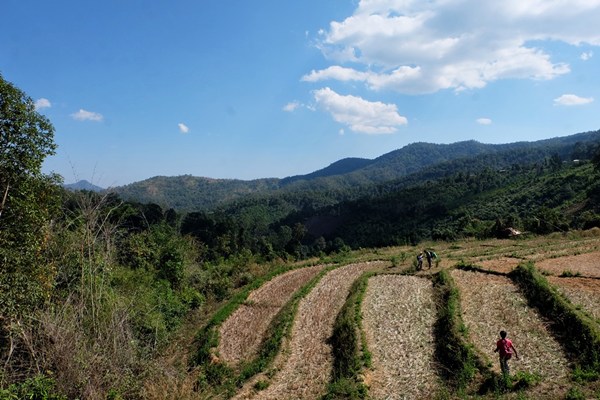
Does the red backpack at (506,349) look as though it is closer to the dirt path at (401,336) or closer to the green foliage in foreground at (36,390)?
the dirt path at (401,336)

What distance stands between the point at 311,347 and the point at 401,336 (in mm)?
5033

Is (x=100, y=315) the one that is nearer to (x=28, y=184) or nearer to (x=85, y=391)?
(x=85, y=391)

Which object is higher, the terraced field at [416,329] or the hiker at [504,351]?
the hiker at [504,351]

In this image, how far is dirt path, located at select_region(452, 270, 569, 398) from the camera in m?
15.1

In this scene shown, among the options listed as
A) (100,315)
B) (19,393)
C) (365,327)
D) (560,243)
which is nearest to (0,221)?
(100,315)

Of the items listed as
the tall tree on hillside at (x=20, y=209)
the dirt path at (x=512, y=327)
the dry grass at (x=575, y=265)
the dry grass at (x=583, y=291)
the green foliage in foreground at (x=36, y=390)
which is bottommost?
the dirt path at (x=512, y=327)

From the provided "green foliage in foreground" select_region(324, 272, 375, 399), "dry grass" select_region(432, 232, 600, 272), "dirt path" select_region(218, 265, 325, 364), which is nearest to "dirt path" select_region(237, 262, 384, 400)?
"green foliage in foreground" select_region(324, 272, 375, 399)

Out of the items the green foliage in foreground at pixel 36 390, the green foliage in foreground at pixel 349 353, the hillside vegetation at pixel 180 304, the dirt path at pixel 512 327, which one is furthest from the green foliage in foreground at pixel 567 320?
the green foliage in foreground at pixel 36 390

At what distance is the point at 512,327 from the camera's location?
19938 mm

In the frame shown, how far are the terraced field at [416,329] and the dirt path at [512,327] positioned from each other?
49mm

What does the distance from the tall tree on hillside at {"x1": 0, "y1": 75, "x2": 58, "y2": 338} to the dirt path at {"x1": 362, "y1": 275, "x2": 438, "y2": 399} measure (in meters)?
14.6

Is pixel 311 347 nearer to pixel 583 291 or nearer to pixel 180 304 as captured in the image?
pixel 180 304

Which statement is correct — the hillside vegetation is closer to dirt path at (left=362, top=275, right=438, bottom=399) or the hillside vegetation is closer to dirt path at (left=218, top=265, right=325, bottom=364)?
dirt path at (left=218, top=265, right=325, bottom=364)

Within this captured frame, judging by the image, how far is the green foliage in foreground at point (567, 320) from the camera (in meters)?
15.2
